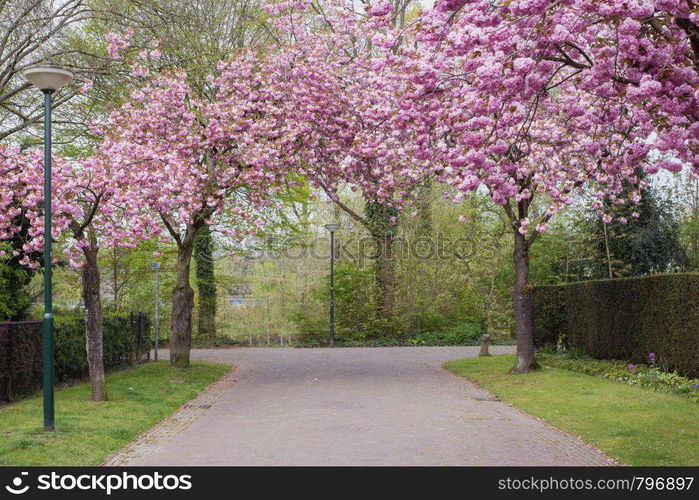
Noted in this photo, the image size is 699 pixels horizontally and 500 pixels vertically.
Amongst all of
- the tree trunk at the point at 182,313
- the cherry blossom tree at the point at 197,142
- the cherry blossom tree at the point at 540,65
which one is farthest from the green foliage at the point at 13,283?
the cherry blossom tree at the point at 540,65

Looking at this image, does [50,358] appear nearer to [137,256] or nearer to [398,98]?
[398,98]

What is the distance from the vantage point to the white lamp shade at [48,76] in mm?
9109

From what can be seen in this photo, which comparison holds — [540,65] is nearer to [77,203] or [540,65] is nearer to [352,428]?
[352,428]

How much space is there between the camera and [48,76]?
9.18 m

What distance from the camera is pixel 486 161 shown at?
764 centimetres

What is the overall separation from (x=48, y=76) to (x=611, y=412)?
939 centimetres

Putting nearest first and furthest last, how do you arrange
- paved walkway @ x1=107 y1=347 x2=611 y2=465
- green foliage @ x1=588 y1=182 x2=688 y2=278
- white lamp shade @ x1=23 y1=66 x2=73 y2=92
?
paved walkway @ x1=107 y1=347 x2=611 y2=465, white lamp shade @ x1=23 y1=66 x2=73 y2=92, green foliage @ x1=588 y1=182 x2=688 y2=278

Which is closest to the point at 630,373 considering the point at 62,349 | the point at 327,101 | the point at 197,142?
the point at 327,101

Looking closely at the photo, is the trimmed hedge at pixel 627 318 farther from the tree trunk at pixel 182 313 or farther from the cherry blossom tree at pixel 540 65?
the tree trunk at pixel 182 313

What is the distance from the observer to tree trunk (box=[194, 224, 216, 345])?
29188 mm

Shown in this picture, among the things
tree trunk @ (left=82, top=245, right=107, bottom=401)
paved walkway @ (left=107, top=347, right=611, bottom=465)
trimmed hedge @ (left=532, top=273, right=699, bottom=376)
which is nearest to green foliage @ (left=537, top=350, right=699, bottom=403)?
trimmed hedge @ (left=532, top=273, right=699, bottom=376)

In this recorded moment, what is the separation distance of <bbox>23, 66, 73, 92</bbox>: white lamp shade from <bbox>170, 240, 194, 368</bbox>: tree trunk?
9261 mm

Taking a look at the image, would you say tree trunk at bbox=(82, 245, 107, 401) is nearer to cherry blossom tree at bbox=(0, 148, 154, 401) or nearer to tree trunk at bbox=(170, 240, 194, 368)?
cherry blossom tree at bbox=(0, 148, 154, 401)

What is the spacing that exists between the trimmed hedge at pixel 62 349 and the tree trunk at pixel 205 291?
336 inches
